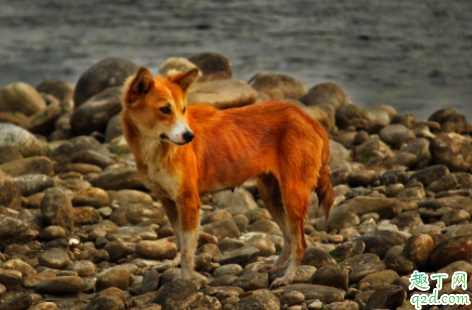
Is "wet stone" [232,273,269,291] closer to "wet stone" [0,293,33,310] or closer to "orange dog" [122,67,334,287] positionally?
"orange dog" [122,67,334,287]

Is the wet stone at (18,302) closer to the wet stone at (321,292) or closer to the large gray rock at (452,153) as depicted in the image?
the wet stone at (321,292)

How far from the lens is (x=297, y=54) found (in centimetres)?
2208

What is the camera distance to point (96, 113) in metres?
12.7

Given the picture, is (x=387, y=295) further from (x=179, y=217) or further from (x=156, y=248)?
(x=156, y=248)

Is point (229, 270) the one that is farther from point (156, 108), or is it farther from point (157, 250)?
point (156, 108)

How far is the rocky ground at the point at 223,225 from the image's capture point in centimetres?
659

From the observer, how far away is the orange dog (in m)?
6.38

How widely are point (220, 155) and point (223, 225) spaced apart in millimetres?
1754

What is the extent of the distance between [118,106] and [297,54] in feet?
33.8

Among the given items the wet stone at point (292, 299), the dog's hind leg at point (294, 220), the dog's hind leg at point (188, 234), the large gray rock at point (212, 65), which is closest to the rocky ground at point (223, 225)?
the wet stone at point (292, 299)

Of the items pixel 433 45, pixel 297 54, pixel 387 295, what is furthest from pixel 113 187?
pixel 433 45

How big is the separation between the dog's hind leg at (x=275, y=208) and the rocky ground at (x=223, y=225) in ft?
0.70

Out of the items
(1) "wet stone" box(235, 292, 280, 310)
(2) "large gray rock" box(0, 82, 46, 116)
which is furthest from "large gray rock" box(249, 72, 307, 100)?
(1) "wet stone" box(235, 292, 280, 310)

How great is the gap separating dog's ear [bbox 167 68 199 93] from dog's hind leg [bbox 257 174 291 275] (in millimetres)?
1241
